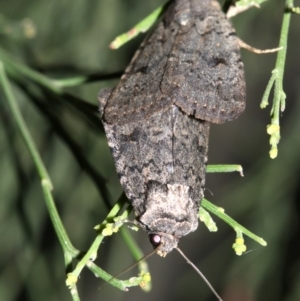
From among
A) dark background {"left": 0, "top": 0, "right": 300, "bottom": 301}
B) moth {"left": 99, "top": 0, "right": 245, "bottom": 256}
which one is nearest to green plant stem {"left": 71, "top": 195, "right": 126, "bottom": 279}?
moth {"left": 99, "top": 0, "right": 245, "bottom": 256}

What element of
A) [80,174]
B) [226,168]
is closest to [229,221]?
[226,168]

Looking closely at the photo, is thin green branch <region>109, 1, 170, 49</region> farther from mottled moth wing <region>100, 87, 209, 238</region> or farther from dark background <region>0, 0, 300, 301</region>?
dark background <region>0, 0, 300, 301</region>

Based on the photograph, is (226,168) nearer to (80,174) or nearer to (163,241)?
(163,241)

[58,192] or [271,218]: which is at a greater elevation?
[58,192]

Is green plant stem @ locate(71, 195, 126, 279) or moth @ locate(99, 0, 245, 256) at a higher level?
moth @ locate(99, 0, 245, 256)

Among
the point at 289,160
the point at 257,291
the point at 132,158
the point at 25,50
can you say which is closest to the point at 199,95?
the point at 132,158

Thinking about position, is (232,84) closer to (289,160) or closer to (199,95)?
(199,95)

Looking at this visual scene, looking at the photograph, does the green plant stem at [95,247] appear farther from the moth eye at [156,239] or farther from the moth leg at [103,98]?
the moth leg at [103,98]

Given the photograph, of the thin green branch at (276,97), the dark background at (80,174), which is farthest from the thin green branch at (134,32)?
the dark background at (80,174)
